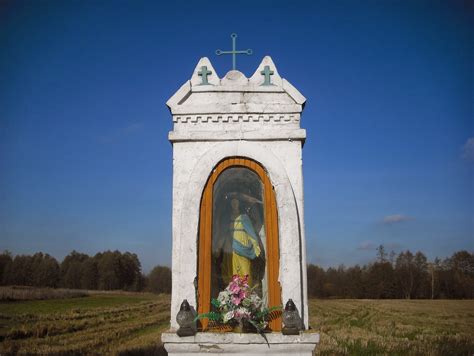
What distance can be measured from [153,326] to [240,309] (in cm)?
1961

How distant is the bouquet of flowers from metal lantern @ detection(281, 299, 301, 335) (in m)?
0.33

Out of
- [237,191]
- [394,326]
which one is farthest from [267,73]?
[394,326]

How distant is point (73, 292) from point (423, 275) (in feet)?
104

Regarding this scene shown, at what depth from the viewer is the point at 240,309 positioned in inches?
190

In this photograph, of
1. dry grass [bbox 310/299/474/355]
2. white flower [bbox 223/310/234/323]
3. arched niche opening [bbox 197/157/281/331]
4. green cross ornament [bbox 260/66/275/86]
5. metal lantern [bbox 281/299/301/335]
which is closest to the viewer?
metal lantern [bbox 281/299/301/335]

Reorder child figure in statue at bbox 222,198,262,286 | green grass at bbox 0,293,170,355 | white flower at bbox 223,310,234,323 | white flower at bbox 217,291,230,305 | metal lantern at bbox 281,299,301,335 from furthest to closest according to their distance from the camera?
green grass at bbox 0,293,170,355 → child figure in statue at bbox 222,198,262,286 → white flower at bbox 217,291,230,305 → white flower at bbox 223,310,234,323 → metal lantern at bbox 281,299,301,335

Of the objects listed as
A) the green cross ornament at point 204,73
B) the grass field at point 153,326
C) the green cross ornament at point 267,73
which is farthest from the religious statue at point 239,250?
the grass field at point 153,326

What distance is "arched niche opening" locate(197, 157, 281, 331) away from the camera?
5238 millimetres

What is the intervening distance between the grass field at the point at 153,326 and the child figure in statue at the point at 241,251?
455 inches

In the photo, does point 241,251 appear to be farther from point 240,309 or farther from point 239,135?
point 239,135

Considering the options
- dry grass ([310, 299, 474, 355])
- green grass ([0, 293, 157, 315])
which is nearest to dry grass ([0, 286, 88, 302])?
green grass ([0, 293, 157, 315])

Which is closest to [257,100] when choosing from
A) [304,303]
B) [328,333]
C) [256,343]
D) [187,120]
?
[187,120]

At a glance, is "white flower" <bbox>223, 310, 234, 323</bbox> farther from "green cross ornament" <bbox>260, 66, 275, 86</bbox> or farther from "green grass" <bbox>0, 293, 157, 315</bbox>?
"green grass" <bbox>0, 293, 157, 315</bbox>

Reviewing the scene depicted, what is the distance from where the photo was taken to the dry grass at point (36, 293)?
21081 mm
